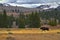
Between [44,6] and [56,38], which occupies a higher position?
[56,38]

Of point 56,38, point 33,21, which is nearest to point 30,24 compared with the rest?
point 33,21

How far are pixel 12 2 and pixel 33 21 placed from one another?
108881mm

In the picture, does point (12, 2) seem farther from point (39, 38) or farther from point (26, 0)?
point (39, 38)

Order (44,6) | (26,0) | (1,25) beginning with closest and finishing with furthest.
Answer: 1. (1,25)
2. (44,6)
3. (26,0)

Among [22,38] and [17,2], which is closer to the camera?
[22,38]

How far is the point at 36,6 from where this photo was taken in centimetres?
14088

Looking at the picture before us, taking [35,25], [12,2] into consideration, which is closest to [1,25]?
[35,25]

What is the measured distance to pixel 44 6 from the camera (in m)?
139

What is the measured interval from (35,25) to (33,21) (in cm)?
131

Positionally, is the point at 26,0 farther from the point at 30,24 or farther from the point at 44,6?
the point at 30,24

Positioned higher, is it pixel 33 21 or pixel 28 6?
pixel 33 21

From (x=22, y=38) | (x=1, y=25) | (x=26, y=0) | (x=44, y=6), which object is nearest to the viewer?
(x=22, y=38)

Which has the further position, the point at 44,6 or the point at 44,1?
the point at 44,1

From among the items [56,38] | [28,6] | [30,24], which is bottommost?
[28,6]
